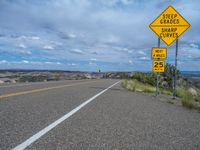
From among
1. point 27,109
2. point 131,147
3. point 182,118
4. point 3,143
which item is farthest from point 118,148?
point 27,109

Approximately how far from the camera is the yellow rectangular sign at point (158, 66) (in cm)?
1468

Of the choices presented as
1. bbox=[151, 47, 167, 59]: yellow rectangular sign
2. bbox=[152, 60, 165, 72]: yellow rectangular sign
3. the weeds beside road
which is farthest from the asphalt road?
bbox=[151, 47, 167, 59]: yellow rectangular sign

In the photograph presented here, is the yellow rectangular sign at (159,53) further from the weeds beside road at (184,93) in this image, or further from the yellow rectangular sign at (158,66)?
the weeds beside road at (184,93)

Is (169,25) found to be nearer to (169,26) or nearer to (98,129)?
(169,26)

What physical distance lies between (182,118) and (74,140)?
3.85 m

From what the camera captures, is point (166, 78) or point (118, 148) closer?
point (118, 148)

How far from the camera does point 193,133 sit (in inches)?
229

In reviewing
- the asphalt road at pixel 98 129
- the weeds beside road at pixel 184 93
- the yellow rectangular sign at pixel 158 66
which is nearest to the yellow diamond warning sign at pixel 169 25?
the yellow rectangular sign at pixel 158 66

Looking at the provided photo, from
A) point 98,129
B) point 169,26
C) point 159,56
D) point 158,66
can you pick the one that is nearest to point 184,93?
point 158,66

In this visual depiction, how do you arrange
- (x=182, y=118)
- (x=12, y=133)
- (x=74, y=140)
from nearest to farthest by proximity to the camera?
(x=74, y=140) → (x=12, y=133) → (x=182, y=118)

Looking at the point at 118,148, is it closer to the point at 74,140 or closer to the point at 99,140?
the point at 99,140

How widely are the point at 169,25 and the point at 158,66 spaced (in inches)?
88.2

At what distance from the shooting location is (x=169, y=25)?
14.0m

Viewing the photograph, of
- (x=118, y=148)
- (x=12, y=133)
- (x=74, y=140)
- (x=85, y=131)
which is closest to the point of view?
(x=118, y=148)
